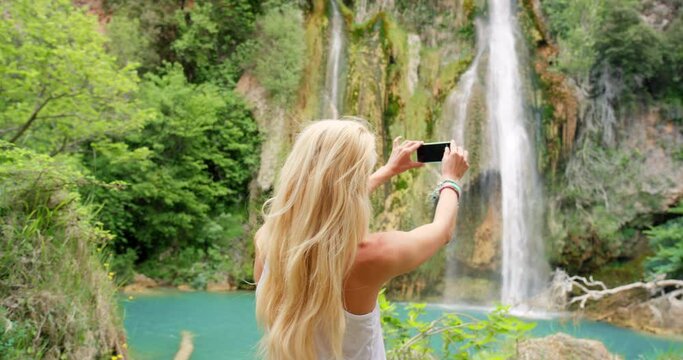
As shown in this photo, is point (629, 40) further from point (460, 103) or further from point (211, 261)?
point (211, 261)

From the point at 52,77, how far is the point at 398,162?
9.13 metres

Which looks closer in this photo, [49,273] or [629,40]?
[49,273]

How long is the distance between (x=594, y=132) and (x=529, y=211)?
2.48m

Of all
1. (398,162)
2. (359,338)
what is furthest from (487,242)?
(359,338)

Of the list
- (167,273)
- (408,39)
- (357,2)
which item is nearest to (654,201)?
(408,39)

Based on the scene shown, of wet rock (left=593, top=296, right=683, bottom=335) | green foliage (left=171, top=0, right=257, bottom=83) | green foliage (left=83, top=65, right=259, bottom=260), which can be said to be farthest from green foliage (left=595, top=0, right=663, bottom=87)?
green foliage (left=171, top=0, right=257, bottom=83)

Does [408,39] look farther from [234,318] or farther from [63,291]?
[63,291]

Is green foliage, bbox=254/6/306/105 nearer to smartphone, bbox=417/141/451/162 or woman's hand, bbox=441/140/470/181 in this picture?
smartphone, bbox=417/141/451/162

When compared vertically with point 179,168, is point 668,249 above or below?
below

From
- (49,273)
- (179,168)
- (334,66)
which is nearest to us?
(49,273)

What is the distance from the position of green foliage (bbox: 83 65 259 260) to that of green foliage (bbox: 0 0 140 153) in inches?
160

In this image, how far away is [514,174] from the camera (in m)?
14.0

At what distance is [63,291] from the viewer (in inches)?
159

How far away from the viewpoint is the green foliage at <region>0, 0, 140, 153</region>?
8930mm
